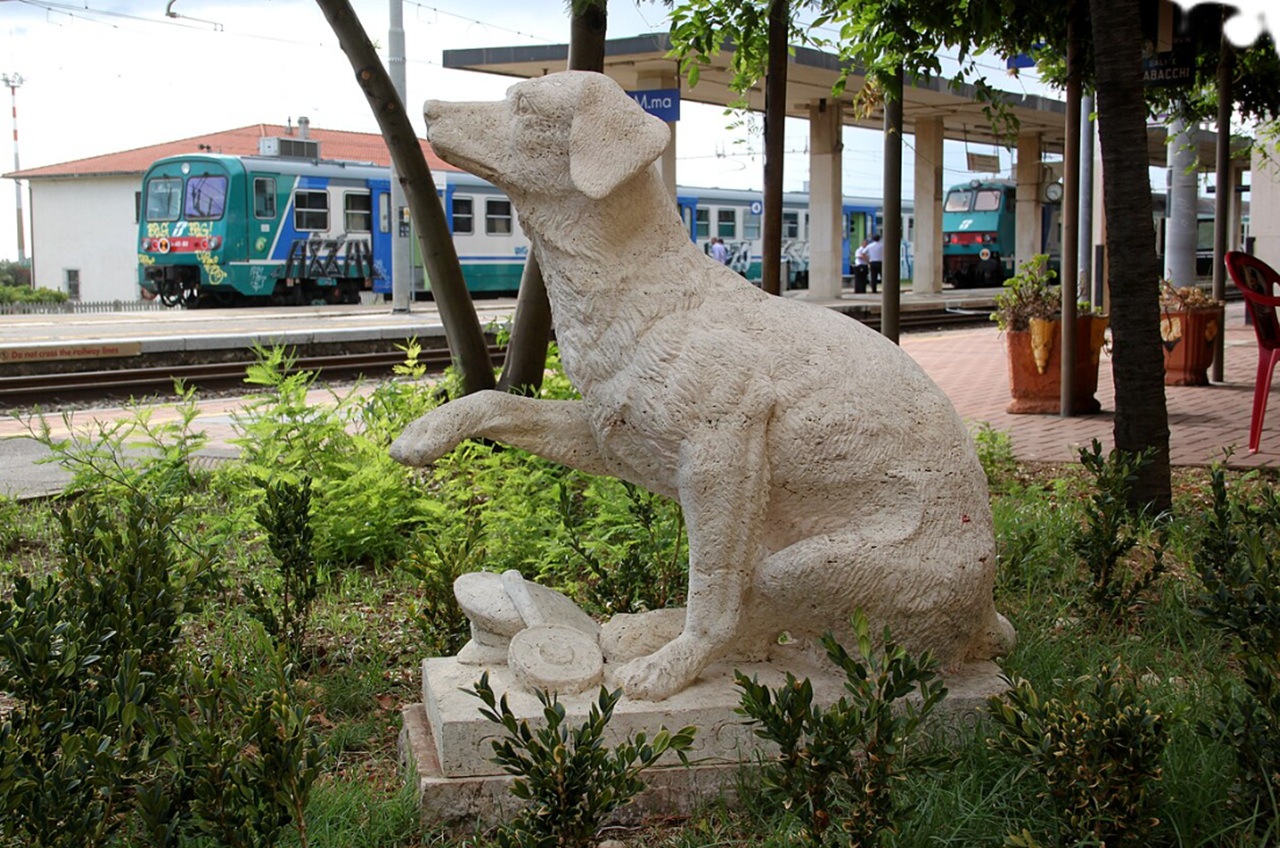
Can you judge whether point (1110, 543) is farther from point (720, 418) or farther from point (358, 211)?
point (358, 211)

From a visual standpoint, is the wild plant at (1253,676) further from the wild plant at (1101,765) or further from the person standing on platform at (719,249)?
the person standing on platform at (719,249)

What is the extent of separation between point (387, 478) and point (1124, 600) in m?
3.02

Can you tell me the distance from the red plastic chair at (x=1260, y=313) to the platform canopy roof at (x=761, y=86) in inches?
218

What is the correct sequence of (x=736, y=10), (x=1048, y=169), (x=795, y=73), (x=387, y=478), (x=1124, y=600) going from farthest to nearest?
1. (x=1048, y=169)
2. (x=795, y=73)
3. (x=736, y=10)
4. (x=387, y=478)
5. (x=1124, y=600)

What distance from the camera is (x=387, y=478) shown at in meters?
5.33

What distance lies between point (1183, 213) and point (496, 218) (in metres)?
14.1

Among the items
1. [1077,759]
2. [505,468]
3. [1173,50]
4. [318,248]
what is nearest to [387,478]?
[505,468]

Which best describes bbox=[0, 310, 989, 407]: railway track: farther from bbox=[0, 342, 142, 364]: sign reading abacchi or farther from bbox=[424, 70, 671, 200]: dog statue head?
bbox=[424, 70, 671, 200]: dog statue head

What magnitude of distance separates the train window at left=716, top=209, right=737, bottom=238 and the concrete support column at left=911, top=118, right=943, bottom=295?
4562mm

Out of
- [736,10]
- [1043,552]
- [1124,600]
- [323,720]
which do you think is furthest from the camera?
[736,10]

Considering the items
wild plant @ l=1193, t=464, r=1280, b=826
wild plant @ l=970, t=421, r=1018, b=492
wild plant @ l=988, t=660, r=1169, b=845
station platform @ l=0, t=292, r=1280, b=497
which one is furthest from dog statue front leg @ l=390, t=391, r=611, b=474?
wild plant @ l=970, t=421, r=1018, b=492

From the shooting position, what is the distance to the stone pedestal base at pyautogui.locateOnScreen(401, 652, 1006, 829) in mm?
2867

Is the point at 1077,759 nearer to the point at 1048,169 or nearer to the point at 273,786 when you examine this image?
the point at 273,786

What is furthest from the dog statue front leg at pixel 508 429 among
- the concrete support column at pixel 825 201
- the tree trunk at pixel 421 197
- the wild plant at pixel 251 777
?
the concrete support column at pixel 825 201
